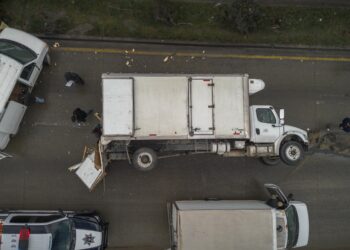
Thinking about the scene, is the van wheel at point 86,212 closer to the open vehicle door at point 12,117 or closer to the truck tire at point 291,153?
the open vehicle door at point 12,117

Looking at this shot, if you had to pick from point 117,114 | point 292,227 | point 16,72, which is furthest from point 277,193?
point 16,72

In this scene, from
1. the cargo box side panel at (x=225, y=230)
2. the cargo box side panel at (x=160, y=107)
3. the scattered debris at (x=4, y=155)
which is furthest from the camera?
the scattered debris at (x=4, y=155)

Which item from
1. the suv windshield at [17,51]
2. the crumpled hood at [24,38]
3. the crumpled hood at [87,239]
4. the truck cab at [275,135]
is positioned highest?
the crumpled hood at [24,38]

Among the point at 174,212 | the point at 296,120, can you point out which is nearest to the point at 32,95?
the point at 174,212

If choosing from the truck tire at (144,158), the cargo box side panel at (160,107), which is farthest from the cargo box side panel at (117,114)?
the truck tire at (144,158)

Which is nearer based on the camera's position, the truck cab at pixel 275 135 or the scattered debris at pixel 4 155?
the truck cab at pixel 275 135

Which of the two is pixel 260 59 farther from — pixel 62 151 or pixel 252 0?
pixel 62 151

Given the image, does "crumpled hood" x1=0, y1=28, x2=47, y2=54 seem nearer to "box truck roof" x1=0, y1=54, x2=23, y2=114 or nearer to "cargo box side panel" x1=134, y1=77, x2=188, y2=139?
"box truck roof" x1=0, y1=54, x2=23, y2=114
